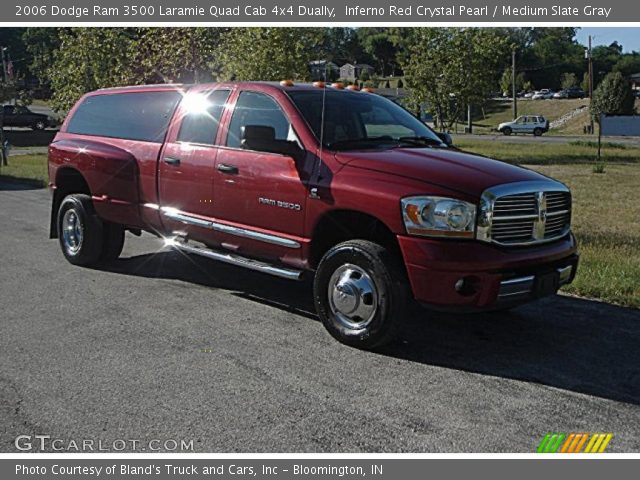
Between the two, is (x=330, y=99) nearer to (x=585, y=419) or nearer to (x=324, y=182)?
Answer: (x=324, y=182)

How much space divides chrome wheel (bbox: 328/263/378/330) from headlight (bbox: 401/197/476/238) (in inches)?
Answer: 22.1

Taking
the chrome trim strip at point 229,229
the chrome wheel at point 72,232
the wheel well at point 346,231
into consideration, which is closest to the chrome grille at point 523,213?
the wheel well at point 346,231

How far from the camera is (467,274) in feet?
14.6

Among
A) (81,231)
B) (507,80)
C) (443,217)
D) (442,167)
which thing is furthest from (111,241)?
(507,80)

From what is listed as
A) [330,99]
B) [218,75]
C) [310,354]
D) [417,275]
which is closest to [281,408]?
[310,354]

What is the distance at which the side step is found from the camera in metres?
5.40

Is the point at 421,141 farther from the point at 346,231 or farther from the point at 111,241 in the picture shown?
the point at 111,241

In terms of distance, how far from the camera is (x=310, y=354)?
15.7 ft

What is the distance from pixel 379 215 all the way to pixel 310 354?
1081 mm

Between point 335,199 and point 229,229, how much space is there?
1265mm

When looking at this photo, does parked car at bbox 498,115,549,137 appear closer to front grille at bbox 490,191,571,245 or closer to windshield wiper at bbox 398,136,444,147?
windshield wiper at bbox 398,136,444,147

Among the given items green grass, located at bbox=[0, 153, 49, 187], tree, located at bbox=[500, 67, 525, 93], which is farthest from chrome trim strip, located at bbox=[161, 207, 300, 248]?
tree, located at bbox=[500, 67, 525, 93]

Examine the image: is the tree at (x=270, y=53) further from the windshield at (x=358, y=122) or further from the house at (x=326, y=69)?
the windshield at (x=358, y=122)

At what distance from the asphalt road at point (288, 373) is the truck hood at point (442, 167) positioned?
1.21 m
